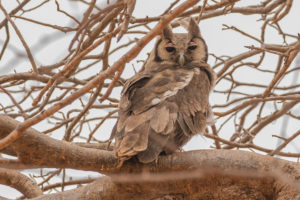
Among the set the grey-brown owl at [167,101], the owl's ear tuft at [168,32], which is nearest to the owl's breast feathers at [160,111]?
the grey-brown owl at [167,101]

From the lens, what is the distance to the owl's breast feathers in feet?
9.69

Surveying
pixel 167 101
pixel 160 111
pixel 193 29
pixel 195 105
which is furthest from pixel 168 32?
pixel 160 111

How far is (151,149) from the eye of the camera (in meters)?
2.95

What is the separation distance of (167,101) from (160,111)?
0.17m

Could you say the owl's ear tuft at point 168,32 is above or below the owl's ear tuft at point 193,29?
below

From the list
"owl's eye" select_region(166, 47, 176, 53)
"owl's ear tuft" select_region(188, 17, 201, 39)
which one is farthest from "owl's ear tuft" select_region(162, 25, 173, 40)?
"owl's ear tuft" select_region(188, 17, 201, 39)

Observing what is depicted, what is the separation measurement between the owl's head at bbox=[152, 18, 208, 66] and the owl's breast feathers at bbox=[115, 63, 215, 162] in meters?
0.30

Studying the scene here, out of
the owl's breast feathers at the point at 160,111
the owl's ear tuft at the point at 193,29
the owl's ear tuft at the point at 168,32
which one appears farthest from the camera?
the owl's ear tuft at the point at 193,29

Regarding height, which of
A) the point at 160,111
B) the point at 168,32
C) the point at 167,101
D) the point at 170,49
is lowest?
the point at 160,111

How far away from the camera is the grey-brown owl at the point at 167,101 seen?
2982mm

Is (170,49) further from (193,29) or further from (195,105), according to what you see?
(195,105)

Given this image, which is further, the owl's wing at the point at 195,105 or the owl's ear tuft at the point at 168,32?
the owl's ear tuft at the point at 168,32

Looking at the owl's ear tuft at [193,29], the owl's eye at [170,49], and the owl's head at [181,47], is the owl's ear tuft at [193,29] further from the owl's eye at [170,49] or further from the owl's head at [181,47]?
the owl's eye at [170,49]

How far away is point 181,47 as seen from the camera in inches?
174
